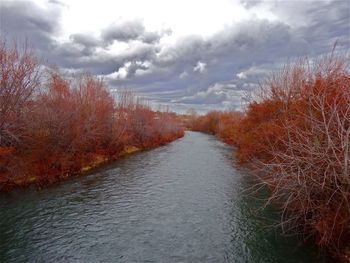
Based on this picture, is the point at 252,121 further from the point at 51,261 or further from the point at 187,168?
the point at 51,261

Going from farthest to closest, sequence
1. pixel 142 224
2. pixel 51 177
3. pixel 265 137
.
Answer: pixel 51 177, pixel 265 137, pixel 142 224

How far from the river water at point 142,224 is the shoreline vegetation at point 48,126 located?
2.74 metres

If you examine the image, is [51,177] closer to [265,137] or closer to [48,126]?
[48,126]

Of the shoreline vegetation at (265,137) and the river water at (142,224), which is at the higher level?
the shoreline vegetation at (265,137)

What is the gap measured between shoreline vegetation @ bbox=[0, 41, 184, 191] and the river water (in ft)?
9.00

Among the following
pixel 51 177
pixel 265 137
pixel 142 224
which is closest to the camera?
pixel 142 224

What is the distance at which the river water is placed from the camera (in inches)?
479

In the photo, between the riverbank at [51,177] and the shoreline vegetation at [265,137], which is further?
the riverbank at [51,177]

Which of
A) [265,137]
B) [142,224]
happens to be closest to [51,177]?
[142,224]

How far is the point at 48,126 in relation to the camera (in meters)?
27.2

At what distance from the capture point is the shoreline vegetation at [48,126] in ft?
74.9

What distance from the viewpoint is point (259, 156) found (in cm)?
2594

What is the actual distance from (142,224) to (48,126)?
53.1ft

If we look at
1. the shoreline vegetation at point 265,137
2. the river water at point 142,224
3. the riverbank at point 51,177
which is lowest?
the riverbank at point 51,177
